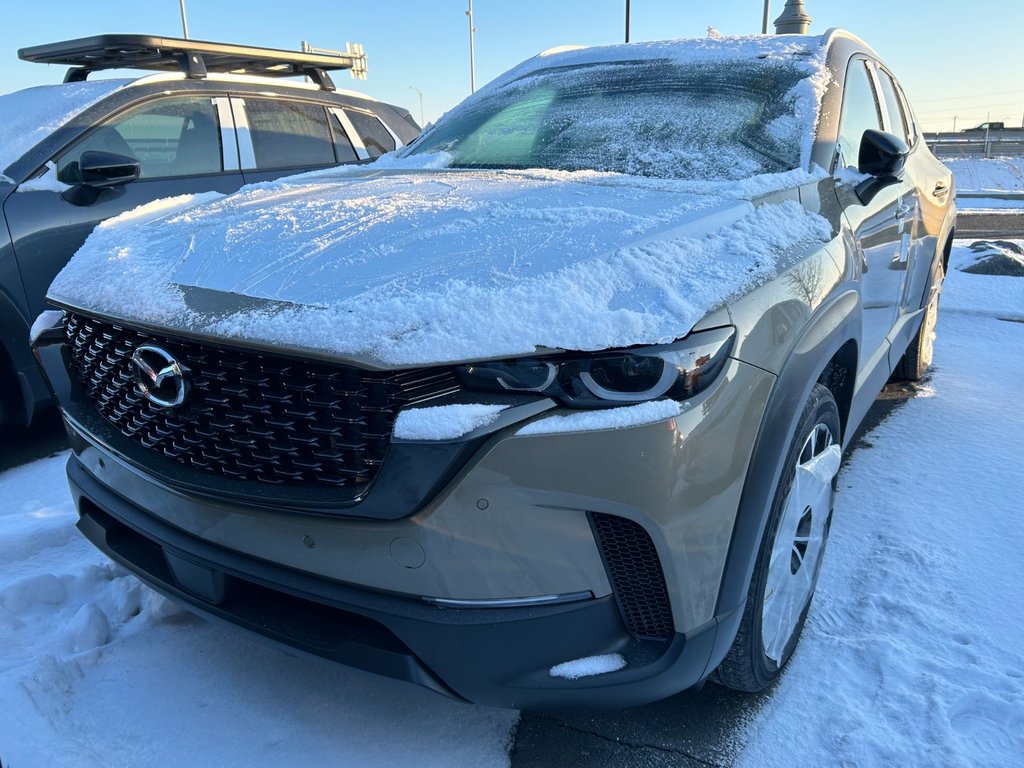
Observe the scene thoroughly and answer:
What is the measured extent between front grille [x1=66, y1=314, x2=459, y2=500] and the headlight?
0.09 meters

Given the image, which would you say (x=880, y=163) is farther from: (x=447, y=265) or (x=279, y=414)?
(x=279, y=414)

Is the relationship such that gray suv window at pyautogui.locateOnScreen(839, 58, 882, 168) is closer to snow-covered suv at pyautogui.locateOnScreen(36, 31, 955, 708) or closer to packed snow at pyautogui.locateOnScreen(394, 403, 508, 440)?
snow-covered suv at pyautogui.locateOnScreen(36, 31, 955, 708)

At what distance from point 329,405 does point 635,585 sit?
699 millimetres

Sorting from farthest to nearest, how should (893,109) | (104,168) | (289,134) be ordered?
(289,134)
(893,109)
(104,168)

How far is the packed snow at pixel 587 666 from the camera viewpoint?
5.14ft

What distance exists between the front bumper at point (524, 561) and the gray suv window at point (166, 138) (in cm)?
300

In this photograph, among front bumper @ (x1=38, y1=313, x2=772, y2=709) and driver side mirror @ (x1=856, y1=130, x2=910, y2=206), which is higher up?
driver side mirror @ (x1=856, y1=130, x2=910, y2=206)

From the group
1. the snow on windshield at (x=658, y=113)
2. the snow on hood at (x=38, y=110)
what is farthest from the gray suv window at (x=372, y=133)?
the snow on windshield at (x=658, y=113)

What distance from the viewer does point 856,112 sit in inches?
116

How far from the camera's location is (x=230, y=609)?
5.94ft

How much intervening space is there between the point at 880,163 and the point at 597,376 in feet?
5.67

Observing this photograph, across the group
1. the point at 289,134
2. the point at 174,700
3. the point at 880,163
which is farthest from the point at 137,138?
the point at 880,163

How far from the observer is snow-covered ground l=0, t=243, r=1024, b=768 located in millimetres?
1886

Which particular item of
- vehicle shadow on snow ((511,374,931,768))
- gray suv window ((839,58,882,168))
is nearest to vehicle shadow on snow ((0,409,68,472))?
vehicle shadow on snow ((511,374,931,768))
